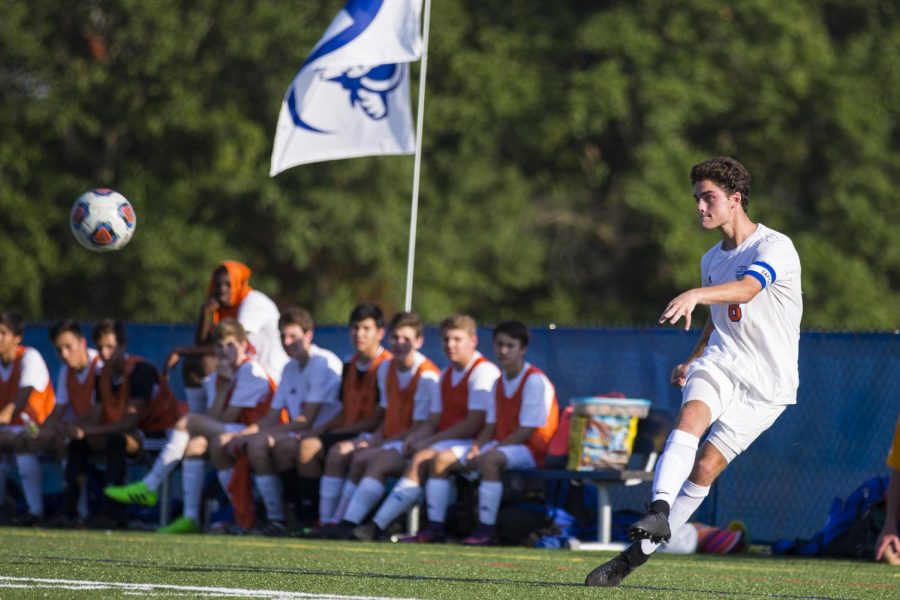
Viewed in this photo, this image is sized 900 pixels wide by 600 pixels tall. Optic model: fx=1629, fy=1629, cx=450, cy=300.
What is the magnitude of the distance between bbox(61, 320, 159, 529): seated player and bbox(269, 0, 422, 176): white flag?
6.62ft

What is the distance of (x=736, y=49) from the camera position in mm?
28578

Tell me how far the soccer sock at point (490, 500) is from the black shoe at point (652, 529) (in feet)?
14.5

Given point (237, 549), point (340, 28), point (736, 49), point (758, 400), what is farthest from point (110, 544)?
point (736, 49)

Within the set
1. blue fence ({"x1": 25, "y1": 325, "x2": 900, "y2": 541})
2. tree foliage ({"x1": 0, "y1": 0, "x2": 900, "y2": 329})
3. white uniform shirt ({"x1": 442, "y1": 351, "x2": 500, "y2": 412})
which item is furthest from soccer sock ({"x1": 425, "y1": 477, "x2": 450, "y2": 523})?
tree foliage ({"x1": 0, "y1": 0, "x2": 900, "y2": 329})

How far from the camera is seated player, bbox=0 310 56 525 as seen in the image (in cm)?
1338

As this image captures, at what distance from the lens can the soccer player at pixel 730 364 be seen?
270 inches

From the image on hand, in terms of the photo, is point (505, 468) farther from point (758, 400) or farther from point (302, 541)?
point (758, 400)

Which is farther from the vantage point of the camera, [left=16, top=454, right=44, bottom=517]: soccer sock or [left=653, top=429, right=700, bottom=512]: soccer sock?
[left=16, top=454, right=44, bottom=517]: soccer sock

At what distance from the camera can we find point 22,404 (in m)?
13.7

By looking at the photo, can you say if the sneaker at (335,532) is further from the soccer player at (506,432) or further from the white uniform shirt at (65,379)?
the white uniform shirt at (65,379)

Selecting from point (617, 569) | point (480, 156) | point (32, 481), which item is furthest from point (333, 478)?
point (480, 156)

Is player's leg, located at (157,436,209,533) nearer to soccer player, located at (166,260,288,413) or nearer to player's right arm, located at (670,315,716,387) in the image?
soccer player, located at (166,260,288,413)

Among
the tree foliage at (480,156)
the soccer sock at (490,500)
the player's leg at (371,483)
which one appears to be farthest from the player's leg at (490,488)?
the tree foliage at (480,156)

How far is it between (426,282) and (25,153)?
696 cm
